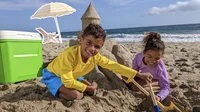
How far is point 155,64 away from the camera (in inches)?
95.2

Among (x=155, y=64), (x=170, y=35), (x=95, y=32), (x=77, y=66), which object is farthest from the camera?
(x=170, y=35)

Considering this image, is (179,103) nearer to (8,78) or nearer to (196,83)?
(196,83)

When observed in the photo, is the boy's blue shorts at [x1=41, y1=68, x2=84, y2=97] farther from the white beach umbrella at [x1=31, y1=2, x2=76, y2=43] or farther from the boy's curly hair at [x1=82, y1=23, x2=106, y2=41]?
the white beach umbrella at [x1=31, y1=2, x2=76, y2=43]

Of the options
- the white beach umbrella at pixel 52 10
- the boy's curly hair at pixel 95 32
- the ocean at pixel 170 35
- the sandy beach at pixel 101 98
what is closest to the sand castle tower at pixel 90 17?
the sandy beach at pixel 101 98

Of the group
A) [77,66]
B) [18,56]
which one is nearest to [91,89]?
[77,66]

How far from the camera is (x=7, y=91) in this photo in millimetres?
2494

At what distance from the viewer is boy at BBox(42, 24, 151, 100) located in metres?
2.01

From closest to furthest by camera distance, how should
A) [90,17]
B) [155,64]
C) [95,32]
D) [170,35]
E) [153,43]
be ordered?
[95,32]
[153,43]
[155,64]
[90,17]
[170,35]

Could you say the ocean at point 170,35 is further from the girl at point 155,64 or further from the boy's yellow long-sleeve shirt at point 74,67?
the boy's yellow long-sleeve shirt at point 74,67

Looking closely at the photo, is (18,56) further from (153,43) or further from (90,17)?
(153,43)

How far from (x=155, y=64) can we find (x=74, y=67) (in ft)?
2.70

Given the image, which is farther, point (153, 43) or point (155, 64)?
point (155, 64)

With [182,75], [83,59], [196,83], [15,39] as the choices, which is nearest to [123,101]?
[83,59]

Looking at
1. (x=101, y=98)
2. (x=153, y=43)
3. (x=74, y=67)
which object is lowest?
(x=101, y=98)
